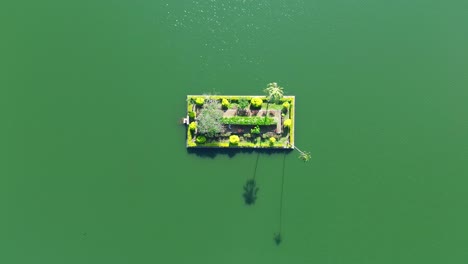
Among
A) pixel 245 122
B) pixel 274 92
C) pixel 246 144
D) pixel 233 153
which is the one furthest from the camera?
pixel 233 153

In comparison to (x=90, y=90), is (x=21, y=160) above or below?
below

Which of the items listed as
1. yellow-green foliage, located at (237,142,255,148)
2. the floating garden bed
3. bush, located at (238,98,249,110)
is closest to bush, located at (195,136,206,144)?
the floating garden bed

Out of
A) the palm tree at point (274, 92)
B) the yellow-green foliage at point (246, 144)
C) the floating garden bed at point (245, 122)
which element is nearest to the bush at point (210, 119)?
the floating garden bed at point (245, 122)

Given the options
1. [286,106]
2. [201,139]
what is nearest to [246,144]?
[201,139]

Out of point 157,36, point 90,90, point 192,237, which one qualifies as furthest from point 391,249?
point 90,90

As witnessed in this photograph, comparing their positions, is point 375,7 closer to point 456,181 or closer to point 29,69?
point 456,181

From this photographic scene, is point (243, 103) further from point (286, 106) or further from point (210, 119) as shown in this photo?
point (286, 106)

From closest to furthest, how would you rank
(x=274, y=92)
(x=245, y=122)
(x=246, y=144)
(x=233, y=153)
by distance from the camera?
(x=274, y=92) → (x=245, y=122) → (x=246, y=144) → (x=233, y=153)
